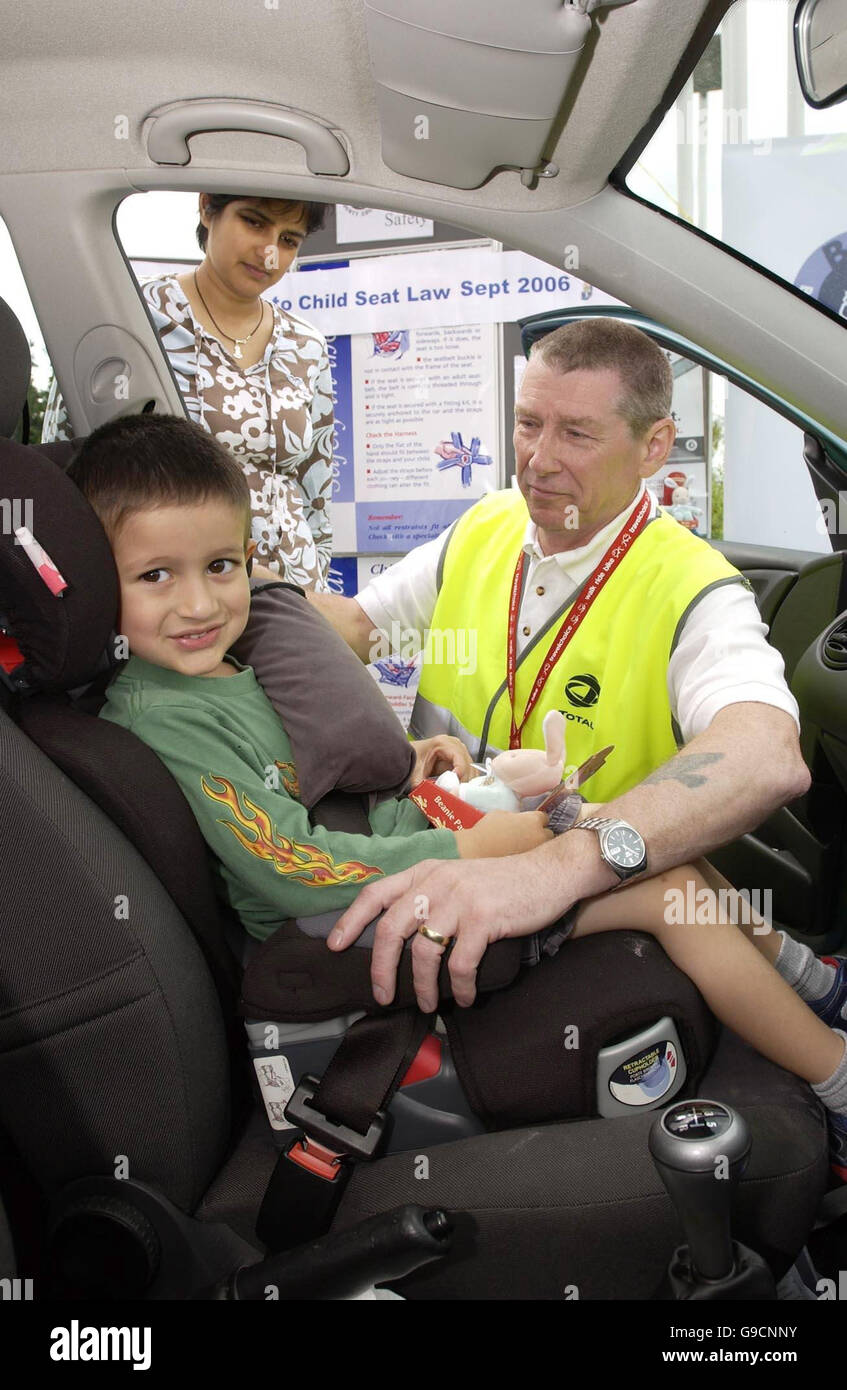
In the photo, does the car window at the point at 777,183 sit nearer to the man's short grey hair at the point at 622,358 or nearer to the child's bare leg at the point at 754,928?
the man's short grey hair at the point at 622,358

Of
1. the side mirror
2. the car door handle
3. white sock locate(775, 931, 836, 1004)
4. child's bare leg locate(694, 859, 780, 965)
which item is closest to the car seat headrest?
the car door handle

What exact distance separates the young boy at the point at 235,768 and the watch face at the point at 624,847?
6cm

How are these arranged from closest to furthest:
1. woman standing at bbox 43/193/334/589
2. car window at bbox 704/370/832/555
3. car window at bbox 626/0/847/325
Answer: woman standing at bbox 43/193/334/589 < car window at bbox 626/0/847/325 < car window at bbox 704/370/832/555

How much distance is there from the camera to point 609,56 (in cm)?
110

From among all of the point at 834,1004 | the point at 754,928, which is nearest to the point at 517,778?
the point at 754,928

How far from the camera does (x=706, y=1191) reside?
37.9 inches

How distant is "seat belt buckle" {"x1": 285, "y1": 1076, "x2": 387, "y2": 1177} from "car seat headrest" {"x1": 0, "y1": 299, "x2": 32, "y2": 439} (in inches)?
33.5

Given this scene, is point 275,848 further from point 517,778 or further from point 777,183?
point 777,183

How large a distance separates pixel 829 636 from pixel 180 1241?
1.21 m

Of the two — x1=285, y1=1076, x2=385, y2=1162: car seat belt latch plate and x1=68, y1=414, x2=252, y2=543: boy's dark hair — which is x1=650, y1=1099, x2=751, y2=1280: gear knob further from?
x1=68, y1=414, x2=252, y2=543: boy's dark hair

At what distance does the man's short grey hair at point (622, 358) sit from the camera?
Answer: 5.62 ft

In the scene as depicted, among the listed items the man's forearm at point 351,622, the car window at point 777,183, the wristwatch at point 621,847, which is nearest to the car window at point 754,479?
the car window at point 777,183

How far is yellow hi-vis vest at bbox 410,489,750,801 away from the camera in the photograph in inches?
65.2
